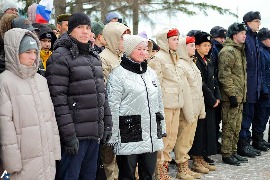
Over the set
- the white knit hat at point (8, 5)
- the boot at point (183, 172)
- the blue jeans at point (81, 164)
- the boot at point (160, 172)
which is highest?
the white knit hat at point (8, 5)

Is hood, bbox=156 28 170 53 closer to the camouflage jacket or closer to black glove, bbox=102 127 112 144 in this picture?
the camouflage jacket

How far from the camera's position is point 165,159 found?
5488 mm

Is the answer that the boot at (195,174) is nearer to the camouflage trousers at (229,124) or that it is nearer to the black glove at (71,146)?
the camouflage trousers at (229,124)

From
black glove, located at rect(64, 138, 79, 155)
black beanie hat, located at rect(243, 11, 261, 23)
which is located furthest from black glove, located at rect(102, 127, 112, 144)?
black beanie hat, located at rect(243, 11, 261, 23)

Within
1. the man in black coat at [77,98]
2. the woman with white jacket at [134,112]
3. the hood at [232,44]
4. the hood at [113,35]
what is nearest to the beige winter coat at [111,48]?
the hood at [113,35]

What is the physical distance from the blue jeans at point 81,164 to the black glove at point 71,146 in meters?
0.11

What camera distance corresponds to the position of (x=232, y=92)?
6.65 metres

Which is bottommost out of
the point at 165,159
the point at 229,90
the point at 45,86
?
the point at 165,159

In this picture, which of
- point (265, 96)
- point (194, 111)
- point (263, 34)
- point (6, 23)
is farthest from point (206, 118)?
point (6, 23)

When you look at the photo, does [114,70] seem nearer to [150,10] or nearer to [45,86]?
[45,86]

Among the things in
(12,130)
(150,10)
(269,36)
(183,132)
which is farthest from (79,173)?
(150,10)

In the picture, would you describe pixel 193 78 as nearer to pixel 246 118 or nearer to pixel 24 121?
pixel 246 118

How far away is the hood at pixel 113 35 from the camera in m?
4.84

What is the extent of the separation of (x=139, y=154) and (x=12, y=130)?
1.74 meters
